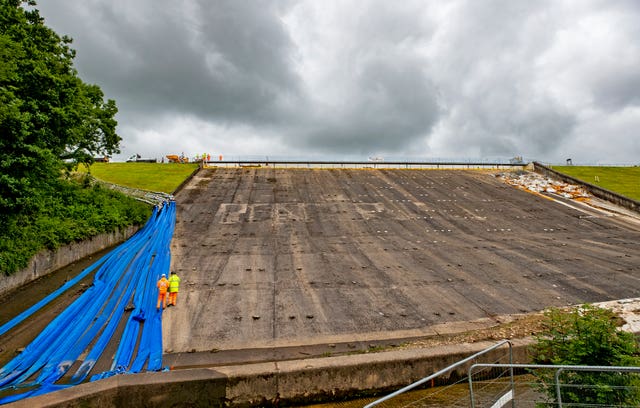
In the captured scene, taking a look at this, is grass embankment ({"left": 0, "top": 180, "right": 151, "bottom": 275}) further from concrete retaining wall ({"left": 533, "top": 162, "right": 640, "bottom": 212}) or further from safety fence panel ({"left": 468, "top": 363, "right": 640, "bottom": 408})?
concrete retaining wall ({"left": 533, "top": 162, "right": 640, "bottom": 212})

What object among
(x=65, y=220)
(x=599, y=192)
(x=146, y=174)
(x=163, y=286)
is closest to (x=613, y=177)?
(x=599, y=192)

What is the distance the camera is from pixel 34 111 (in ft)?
38.0

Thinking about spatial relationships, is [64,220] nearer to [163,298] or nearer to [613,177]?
[163,298]

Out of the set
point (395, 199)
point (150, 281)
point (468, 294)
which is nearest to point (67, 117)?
point (150, 281)

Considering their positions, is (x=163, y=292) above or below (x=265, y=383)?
above

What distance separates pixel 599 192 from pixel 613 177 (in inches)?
364

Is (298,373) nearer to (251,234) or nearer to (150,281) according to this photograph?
(150,281)

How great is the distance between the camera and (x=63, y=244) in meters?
12.6

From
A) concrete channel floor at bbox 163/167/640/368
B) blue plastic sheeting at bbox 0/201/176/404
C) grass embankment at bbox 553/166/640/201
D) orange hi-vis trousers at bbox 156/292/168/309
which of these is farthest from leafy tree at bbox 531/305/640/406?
grass embankment at bbox 553/166/640/201

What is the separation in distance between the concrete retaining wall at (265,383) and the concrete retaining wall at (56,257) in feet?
25.6

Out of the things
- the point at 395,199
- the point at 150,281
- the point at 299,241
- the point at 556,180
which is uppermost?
the point at 556,180

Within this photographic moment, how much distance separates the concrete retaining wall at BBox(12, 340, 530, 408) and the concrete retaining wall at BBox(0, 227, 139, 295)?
780 centimetres

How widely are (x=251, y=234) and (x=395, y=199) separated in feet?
41.0

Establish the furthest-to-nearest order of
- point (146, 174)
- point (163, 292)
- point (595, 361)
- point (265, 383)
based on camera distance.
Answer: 1. point (146, 174)
2. point (163, 292)
3. point (265, 383)
4. point (595, 361)
